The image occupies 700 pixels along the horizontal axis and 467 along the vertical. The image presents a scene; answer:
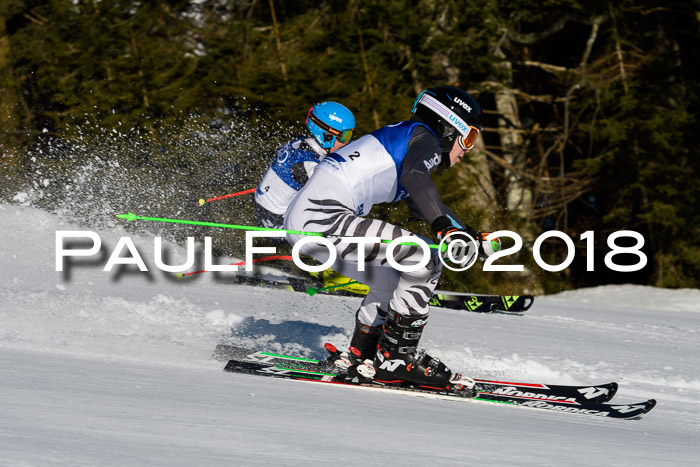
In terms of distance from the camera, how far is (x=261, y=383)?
3395 millimetres

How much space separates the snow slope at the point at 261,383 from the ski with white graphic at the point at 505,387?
0.66ft

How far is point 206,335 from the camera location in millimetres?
4578

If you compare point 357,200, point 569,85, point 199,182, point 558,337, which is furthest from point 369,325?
point 569,85

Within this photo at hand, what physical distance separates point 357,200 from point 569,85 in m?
11.6

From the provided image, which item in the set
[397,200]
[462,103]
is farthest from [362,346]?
[462,103]

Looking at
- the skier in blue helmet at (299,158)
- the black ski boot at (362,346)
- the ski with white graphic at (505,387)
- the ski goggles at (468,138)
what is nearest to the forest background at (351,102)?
the skier in blue helmet at (299,158)

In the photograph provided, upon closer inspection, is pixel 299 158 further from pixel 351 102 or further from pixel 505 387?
pixel 351 102

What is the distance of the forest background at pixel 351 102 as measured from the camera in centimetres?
912

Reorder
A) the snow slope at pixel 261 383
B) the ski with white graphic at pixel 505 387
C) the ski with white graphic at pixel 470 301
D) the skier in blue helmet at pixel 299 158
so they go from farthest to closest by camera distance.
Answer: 1. the ski with white graphic at pixel 470 301
2. the skier in blue helmet at pixel 299 158
3. the ski with white graphic at pixel 505 387
4. the snow slope at pixel 261 383

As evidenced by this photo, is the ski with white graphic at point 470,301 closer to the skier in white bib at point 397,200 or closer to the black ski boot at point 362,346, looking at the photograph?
the black ski boot at point 362,346

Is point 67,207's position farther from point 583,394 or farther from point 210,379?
point 583,394

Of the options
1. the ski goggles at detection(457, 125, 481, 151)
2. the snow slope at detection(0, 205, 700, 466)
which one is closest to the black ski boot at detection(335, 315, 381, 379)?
the snow slope at detection(0, 205, 700, 466)

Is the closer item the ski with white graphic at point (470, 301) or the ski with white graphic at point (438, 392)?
the ski with white graphic at point (438, 392)

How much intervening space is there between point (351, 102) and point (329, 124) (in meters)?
3.69
